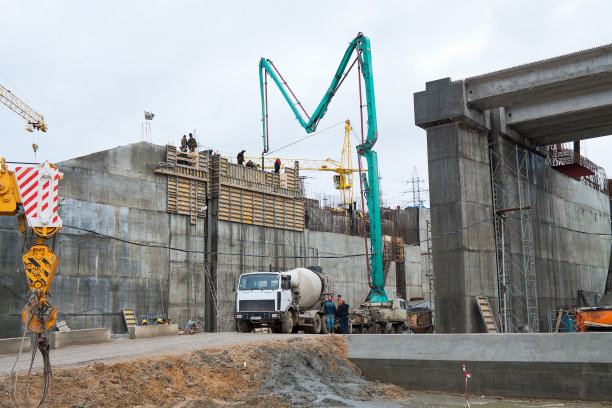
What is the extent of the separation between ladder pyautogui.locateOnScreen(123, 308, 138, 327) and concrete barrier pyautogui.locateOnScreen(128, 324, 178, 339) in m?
6.61

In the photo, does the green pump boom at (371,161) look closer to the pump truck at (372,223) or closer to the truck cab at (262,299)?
the pump truck at (372,223)

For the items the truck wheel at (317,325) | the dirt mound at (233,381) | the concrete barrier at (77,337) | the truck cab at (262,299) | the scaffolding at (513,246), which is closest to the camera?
the dirt mound at (233,381)

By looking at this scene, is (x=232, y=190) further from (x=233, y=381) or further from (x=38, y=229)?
(x=38, y=229)

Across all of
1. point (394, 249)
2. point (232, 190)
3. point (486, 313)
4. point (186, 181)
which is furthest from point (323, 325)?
point (394, 249)

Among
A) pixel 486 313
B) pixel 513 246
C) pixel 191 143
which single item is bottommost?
pixel 486 313

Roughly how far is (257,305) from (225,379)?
394 inches

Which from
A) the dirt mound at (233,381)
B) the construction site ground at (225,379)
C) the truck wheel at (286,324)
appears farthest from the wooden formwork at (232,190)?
the dirt mound at (233,381)

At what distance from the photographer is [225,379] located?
1602cm

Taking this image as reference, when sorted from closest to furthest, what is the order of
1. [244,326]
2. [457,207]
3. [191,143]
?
1. [457,207]
2. [244,326]
3. [191,143]

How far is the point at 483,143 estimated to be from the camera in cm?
2766

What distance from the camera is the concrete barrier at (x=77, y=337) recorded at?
70.8 feet

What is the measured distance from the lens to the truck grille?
2581cm

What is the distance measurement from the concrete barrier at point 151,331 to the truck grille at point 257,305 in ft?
9.87

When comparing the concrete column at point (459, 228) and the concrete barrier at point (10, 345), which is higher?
the concrete column at point (459, 228)
